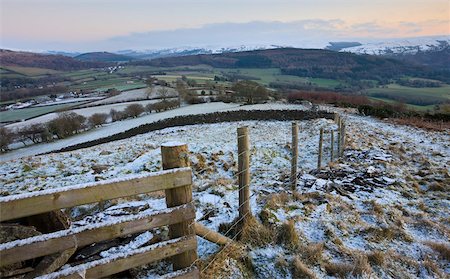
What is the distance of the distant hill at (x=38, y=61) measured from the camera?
141375 millimetres

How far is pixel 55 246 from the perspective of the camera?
8.06ft

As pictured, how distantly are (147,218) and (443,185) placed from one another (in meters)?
9.53

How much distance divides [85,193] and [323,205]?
17.7ft

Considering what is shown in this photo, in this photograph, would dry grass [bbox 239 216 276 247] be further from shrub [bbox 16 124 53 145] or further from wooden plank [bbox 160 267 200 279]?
shrub [bbox 16 124 53 145]

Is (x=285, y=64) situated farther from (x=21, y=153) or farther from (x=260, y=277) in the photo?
(x=260, y=277)

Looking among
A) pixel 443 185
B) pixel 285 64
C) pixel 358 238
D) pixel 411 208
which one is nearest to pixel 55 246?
pixel 358 238

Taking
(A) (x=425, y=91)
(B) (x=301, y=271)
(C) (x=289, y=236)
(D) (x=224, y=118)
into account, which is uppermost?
(C) (x=289, y=236)

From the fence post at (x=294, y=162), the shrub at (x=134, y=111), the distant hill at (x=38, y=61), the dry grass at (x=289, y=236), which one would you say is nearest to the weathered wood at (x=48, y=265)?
the dry grass at (x=289, y=236)

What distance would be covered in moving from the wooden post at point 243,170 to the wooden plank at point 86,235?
174cm

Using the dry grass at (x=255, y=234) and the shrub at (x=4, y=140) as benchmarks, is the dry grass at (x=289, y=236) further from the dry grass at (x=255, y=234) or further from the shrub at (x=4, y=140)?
the shrub at (x=4, y=140)

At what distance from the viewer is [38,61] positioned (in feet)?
509

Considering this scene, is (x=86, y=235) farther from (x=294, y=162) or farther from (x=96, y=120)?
(x=96, y=120)

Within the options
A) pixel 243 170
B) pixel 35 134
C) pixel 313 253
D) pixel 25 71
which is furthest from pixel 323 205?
pixel 25 71

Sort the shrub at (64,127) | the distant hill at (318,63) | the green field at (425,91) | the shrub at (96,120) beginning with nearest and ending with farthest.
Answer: the shrub at (64,127) → the shrub at (96,120) → the green field at (425,91) → the distant hill at (318,63)
